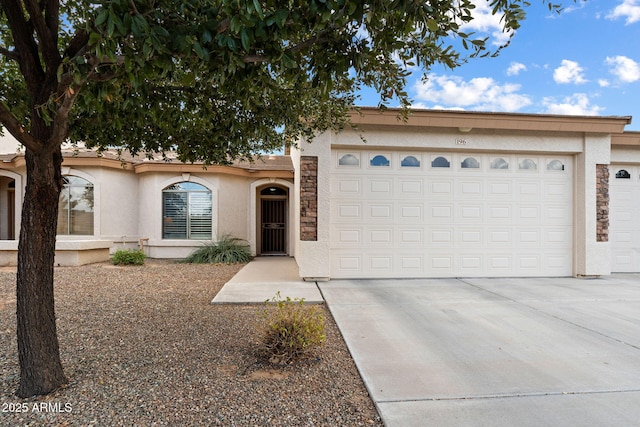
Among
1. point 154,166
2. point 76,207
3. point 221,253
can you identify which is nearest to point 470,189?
point 221,253

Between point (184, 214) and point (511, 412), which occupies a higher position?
point (184, 214)

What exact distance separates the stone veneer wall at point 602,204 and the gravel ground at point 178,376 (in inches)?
273

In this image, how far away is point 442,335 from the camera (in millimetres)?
4230

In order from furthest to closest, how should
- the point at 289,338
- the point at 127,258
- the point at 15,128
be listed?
the point at 127,258, the point at 289,338, the point at 15,128

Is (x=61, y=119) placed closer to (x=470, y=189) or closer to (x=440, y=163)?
(x=440, y=163)

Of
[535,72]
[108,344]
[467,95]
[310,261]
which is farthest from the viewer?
[467,95]

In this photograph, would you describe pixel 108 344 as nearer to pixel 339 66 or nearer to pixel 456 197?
pixel 339 66

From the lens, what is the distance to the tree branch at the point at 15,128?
2.49m

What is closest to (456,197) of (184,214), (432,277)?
(432,277)

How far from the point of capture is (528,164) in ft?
26.1

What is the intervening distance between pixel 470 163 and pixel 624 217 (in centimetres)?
432

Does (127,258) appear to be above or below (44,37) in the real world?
below

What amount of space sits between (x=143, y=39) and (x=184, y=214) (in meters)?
10.6

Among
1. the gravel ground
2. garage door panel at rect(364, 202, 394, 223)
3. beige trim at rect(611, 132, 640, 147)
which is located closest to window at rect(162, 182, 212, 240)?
the gravel ground
